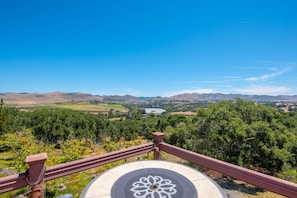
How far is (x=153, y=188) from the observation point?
254 centimetres

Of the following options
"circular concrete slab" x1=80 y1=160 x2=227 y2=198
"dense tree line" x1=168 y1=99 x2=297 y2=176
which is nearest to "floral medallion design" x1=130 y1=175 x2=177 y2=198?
"circular concrete slab" x1=80 y1=160 x2=227 y2=198

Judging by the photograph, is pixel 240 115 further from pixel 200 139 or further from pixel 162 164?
pixel 162 164

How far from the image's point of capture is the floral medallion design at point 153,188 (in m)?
2.37

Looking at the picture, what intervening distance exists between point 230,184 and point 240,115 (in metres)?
5.09

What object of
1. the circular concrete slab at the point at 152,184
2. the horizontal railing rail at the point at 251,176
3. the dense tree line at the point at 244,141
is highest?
the horizontal railing rail at the point at 251,176

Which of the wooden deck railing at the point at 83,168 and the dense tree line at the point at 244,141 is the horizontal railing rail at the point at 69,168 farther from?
the dense tree line at the point at 244,141

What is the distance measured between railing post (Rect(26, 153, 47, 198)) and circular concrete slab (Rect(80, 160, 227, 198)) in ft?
2.27

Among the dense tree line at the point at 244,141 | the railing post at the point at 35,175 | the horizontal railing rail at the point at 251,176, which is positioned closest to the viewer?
the horizontal railing rail at the point at 251,176

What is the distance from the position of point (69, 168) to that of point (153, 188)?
1.46 metres

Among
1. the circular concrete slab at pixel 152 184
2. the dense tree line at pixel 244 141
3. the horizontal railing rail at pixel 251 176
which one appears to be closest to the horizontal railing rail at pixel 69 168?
the circular concrete slab at pixel 152 184

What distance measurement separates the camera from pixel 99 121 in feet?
116

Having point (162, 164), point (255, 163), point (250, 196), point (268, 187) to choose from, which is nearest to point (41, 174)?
point (162, 164)

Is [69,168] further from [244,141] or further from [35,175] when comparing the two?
[244,141]

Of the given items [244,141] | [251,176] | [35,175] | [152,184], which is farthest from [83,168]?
[244,141]
